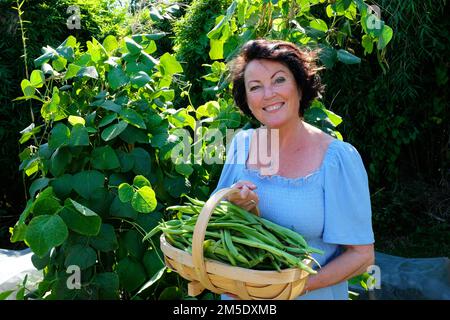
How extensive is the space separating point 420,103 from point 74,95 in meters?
2.45

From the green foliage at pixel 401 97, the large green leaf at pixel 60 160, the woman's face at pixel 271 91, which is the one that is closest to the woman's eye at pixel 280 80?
the woman's face at pixel 271 91

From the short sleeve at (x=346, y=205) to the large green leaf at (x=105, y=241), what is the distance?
2.45 feet

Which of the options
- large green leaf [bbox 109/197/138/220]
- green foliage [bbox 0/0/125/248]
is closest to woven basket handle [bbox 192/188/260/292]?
large green leaf [bbox 109/197/138/220]

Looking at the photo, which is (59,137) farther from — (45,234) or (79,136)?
(45,234)

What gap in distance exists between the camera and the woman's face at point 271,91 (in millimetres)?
1532

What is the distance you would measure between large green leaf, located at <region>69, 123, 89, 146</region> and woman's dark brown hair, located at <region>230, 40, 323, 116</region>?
1.70 feet

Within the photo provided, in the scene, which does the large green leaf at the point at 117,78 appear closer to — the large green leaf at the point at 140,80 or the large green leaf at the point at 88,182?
the large green leaf at the point at 140,80

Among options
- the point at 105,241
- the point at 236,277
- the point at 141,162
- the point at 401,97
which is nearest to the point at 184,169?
the point at 141,162

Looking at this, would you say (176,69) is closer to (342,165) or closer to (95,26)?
(342,165)

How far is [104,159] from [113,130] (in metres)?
0.11

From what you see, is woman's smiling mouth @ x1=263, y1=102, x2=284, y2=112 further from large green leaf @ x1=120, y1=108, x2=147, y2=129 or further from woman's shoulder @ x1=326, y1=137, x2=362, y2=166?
large green leaf @ x1=120, y1=108, x2=147, y2=129

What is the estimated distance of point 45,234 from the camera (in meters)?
1.69

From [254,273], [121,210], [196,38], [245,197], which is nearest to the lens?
[254,273]

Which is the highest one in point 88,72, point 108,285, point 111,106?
point 88,72
